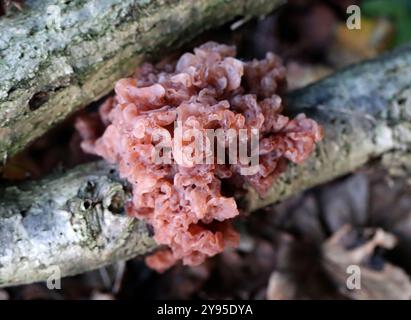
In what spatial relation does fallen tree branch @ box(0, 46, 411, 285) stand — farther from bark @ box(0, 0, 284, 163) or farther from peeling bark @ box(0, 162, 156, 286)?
bark @ box(0, 0, 284, 163)

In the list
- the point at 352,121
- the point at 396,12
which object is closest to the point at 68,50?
the point at 352,121

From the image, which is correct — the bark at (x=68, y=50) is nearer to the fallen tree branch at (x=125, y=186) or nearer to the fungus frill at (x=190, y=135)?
the fungus frill at (x=190, y=135)

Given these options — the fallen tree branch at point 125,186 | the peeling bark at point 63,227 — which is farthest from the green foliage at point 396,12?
the peeling bark at point 63,227

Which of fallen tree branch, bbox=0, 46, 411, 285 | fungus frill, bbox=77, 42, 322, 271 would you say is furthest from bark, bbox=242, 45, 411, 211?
fungus frill, bbox=77, 42, 322, 271

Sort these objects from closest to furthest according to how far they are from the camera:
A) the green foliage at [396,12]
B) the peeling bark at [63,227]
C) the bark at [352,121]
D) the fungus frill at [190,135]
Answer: the fungus frill at [190,135] → the peeling bark at [63,227] → the bark at [352,121] → the green foliage at [396,12]

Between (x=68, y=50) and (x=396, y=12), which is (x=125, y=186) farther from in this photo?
(x=396, y=12)

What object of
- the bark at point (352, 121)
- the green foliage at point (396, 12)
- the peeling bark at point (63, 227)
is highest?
the green foliage at point (396, 12)
